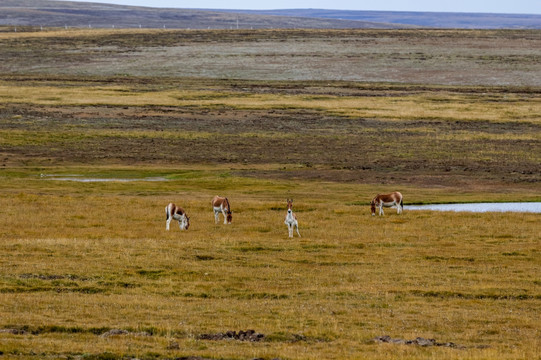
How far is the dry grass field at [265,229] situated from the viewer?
18.6 m

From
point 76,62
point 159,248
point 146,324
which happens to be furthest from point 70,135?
point 76,62

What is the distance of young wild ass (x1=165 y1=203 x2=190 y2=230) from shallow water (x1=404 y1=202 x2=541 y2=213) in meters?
12.6

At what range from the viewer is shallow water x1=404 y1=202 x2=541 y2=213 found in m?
42.2

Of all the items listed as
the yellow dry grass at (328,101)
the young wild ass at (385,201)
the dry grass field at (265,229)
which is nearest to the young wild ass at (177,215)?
the dry grass field at (265,229)

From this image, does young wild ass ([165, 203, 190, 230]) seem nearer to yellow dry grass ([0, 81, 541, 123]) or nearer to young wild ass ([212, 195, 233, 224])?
young wild ass ([212, 195, 233, 224])

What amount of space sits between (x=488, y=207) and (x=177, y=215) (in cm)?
1721

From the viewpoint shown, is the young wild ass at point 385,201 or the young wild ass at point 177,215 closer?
the young wild ass at point 177,215

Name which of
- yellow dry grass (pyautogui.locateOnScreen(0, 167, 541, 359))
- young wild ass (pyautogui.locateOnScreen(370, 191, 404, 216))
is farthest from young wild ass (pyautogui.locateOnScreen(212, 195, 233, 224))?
young wild ass (pyautogui.locateOnScreen(370, 191, 404, 216))

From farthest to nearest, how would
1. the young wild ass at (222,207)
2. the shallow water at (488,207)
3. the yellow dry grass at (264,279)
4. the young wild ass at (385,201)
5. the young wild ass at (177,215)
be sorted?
the shallow water at (488,207)
the young wild ass at (385,201)
the young wild ass at (222,207)
the young wild ass at (177,215)
the yellow dry grass at (264,279)

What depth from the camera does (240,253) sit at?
2928cm

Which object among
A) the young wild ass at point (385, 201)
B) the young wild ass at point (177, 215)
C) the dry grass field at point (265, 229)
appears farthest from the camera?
the young wild ass at point (385, 201)

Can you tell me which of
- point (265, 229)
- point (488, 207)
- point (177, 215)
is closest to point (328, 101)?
point (488, 207)

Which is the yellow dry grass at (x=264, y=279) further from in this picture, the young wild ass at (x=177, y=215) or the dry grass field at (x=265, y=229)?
the young wild ass at (x=177, y=215)

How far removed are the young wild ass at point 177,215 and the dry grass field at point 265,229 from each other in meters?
0.54
